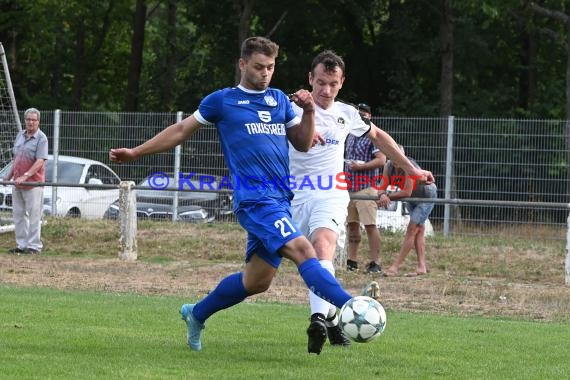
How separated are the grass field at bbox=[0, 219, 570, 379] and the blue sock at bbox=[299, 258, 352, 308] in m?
0.43

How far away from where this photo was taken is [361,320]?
6918mm

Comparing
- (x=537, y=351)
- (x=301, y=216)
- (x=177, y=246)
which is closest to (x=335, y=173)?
(x=301, y=216)

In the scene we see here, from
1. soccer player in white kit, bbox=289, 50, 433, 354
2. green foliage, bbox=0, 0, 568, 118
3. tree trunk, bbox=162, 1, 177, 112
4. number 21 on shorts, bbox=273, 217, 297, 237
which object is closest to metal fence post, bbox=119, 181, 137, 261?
soccer player in white kit, bbox=289, 50, 433, 354

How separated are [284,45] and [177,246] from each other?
60.3 ft

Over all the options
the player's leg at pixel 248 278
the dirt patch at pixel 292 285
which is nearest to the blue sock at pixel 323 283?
the player's leg at pixel 248 278

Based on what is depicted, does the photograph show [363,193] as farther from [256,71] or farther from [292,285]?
[256,71]

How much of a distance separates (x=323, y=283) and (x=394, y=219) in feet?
37.2

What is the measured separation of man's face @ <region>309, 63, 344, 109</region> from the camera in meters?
8.55

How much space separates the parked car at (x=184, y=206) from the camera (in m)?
19.4

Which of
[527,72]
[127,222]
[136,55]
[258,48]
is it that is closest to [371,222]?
[127,222]

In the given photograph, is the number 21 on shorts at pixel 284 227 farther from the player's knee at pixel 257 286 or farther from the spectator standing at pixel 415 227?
the spectator standing at pixel 415 227

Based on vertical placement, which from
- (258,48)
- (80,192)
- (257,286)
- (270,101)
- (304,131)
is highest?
(258,48)

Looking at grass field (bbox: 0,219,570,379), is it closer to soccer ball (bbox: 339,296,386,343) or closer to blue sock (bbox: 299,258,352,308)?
soccer ball (bbox: 339,296,386,343)

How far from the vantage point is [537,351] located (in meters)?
8.36
